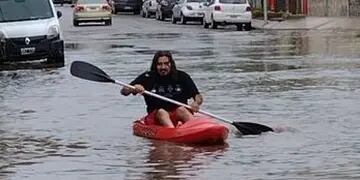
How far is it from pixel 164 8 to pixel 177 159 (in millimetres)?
42738

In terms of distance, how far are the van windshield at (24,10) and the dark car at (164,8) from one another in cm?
2631

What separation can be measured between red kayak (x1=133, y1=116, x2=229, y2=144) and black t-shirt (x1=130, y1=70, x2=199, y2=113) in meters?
0.39

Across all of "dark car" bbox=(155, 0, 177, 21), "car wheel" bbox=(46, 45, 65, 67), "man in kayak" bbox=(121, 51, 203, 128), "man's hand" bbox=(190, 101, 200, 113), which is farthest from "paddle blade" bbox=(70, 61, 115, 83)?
"dark car" bbox=(155, 0, 177, 21)

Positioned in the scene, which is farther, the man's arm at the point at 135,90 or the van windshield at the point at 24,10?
the van windshield at the point at 24,10

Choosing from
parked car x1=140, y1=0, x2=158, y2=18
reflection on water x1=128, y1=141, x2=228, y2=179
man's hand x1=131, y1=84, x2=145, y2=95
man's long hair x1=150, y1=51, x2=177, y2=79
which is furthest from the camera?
parked car x1=140, y1=0, x2=158, y2=18

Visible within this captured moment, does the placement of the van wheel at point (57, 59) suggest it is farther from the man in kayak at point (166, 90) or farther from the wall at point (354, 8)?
the wall at point (354, 8)

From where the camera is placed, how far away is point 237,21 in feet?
139

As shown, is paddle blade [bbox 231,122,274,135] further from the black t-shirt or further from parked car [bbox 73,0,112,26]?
parked car [bbox 73,0,112,26]

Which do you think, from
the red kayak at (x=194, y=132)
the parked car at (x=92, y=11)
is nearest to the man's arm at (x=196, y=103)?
the red kayak at (x=194, y=132)

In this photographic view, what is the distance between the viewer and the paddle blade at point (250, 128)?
43.1 feet

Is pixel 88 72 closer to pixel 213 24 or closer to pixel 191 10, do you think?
pixel 213 24

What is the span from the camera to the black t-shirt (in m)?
13.2

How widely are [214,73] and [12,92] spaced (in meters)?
4.32

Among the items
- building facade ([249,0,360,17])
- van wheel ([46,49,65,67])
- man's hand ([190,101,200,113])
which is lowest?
building facade ([249,0,360,17])
